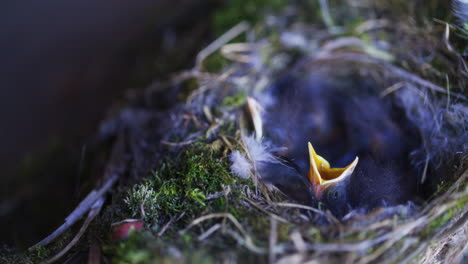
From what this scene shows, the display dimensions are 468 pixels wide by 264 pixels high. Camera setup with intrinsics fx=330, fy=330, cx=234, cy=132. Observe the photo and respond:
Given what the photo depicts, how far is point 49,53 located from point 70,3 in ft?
1.70

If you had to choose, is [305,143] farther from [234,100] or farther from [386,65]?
[386,65]

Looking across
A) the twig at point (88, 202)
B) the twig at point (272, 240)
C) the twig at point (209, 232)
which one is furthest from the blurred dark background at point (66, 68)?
the twig at point (272, 240)

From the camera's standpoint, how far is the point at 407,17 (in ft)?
6.33

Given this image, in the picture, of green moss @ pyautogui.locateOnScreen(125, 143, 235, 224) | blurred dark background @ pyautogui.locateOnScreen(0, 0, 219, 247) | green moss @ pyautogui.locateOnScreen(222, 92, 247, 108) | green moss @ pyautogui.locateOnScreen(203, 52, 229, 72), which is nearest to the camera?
green moss @ pyautogui.locateOnScreen(125, 143, 235, 224)

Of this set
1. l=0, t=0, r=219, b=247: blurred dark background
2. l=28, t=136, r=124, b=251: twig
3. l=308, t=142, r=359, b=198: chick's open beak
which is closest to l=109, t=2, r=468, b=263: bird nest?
l=308, t=142, r=359, b=198: chick's open beak

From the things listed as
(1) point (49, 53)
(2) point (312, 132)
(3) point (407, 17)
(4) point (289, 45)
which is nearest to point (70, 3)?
(1) point (49, 53)

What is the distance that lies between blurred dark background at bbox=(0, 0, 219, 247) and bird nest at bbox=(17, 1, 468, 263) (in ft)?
1.40

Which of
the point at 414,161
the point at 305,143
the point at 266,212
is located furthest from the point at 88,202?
the point at 414,161

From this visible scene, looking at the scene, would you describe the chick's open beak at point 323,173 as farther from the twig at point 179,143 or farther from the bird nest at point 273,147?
the twig at point 179,143

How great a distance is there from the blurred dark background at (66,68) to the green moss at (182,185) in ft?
2.57

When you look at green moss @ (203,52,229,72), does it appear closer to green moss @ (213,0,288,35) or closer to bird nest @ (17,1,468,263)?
bird nest @ (17,1,468,263)

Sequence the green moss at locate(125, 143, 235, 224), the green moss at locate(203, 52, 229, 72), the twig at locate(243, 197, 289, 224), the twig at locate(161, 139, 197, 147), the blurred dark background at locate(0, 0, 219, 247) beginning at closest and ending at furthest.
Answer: the twig at locate(243, 197, 289, 224) → the green moss at locate(125, 143, 235, 224) → the twig at locate(161, 139, 197, 147) → the green moss at locate(203, 52, 229, 72) → the blurred dark background at locate(0, 0, 219, 247)

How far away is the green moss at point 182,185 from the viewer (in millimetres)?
1209

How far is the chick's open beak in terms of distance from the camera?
1.23 meters
